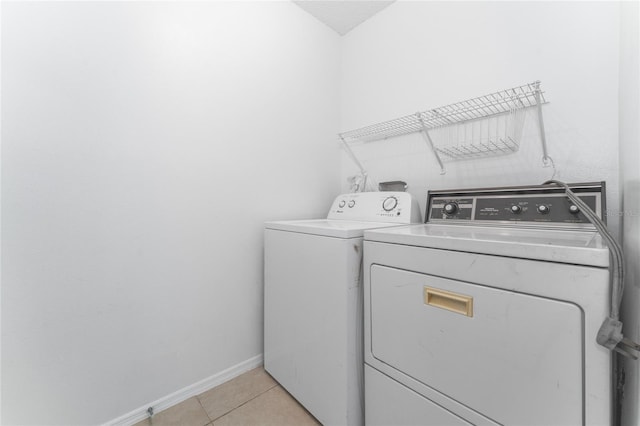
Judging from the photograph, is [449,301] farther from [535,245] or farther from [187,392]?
[187,392]

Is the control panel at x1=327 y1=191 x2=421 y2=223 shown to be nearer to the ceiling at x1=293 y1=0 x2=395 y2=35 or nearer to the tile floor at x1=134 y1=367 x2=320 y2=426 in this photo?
the tile floor at x1=134 y1=367 x2=320 y2=426

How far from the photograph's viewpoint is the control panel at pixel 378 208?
1.47 metres

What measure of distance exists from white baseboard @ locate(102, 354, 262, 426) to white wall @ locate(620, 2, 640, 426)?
1.61 metres

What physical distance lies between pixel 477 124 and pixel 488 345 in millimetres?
1191

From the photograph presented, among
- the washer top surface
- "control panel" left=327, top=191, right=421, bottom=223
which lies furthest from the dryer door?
"control panel" left=327, top=191, right=421, bottom=223

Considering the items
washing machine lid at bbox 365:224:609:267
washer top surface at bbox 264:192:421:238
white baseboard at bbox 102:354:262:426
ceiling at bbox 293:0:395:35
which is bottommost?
white baseboard at bbox 102:354:262:426

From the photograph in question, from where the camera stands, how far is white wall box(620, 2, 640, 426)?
2.30ft

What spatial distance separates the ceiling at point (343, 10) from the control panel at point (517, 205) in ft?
4.70

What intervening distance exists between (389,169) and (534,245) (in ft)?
4.08

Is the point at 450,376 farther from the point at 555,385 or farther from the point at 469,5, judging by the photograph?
the point at 469,5

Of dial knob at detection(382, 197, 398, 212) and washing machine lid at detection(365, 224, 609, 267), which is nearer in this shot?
washing machine lid at detection(365, 224, 609, 267)

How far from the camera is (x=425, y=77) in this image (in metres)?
1.68

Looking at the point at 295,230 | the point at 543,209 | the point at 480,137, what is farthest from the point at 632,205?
the point at 295,230

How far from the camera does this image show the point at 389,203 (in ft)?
5.11
